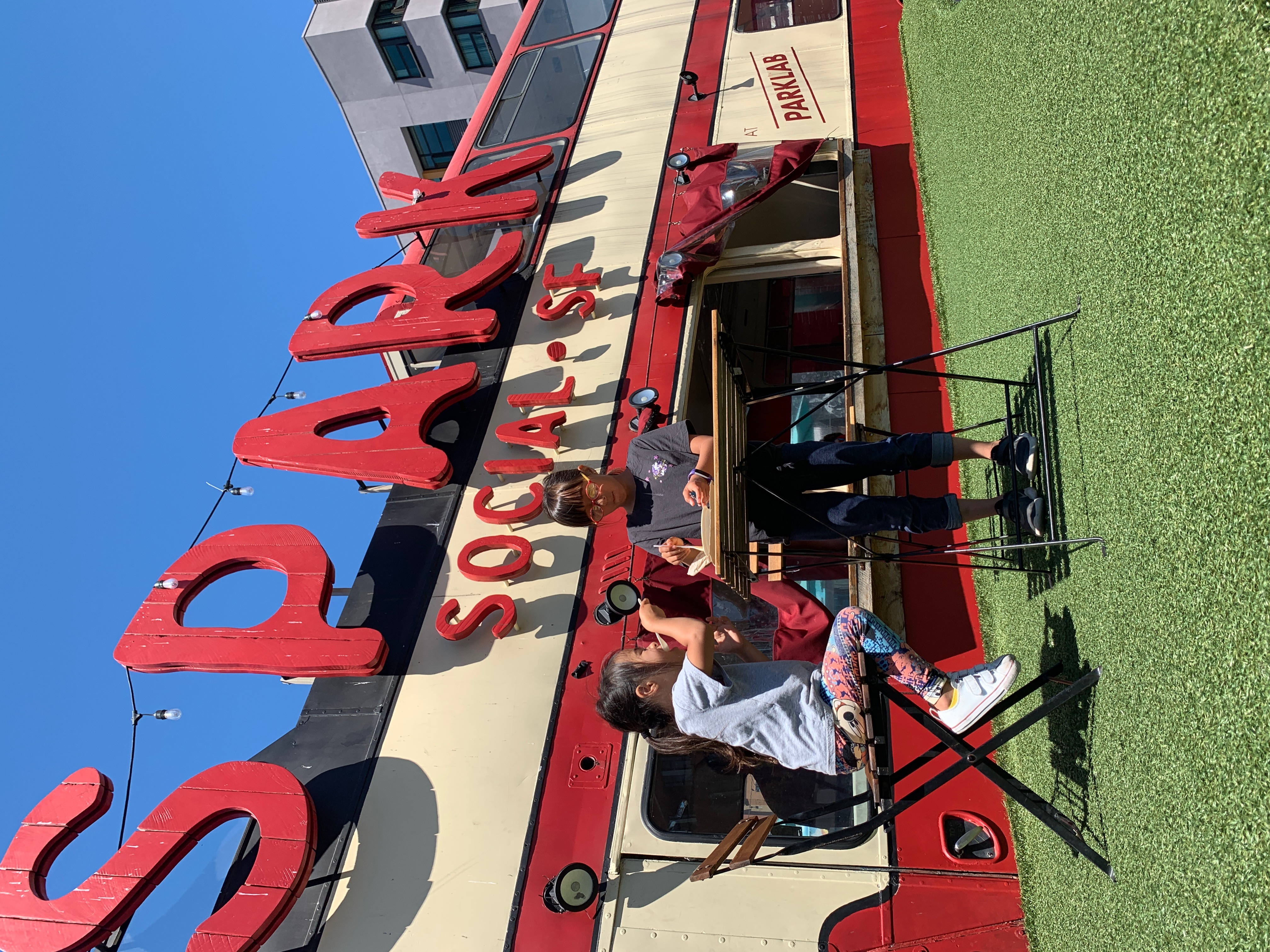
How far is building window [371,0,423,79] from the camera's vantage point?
23.4 meters

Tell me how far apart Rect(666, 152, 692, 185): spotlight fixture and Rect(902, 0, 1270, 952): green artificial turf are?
5.09 meters

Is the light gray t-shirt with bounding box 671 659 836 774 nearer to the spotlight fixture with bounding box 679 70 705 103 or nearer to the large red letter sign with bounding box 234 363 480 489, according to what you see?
the large red letter sign with bounding box 234 363 480 489

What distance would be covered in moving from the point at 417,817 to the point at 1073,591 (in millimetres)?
4988

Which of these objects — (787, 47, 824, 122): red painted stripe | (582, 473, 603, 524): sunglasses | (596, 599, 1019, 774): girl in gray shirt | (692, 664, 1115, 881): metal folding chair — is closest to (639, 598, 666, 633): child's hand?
(596, 599, 1019, 774): girl in gray shirt

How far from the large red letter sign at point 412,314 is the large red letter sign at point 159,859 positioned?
15.4ft

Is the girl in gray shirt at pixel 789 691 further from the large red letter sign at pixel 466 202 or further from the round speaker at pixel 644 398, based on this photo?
the large red letter sign at pixel 466 202

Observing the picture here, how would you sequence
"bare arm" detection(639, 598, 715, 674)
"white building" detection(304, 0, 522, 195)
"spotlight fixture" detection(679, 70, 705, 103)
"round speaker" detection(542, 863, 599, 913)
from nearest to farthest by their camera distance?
1. "bare arm" detection(639, 598, 715, 674)
2. "round speaker" detection(542, 863, 599, 913)
3. "spotlight fixture" detection(679, 70, 705, 103)
4. "white building" detection(304, 0, 522, 195)

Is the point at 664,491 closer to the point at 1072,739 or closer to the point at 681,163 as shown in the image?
the point at 1072,739

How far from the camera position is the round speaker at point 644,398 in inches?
305

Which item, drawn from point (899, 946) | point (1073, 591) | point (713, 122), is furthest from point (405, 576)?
point (713, 122)

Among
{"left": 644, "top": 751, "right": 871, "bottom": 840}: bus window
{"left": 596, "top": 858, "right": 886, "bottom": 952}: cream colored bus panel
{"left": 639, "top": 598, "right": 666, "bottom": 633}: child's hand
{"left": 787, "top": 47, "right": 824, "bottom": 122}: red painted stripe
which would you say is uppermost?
{"left": 787, "top": 47, "right": 824, "bottom": 122}: red painted stripe

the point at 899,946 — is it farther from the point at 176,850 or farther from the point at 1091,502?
the point at 176,850

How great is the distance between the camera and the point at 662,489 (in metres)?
5.38

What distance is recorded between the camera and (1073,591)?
4160mm
